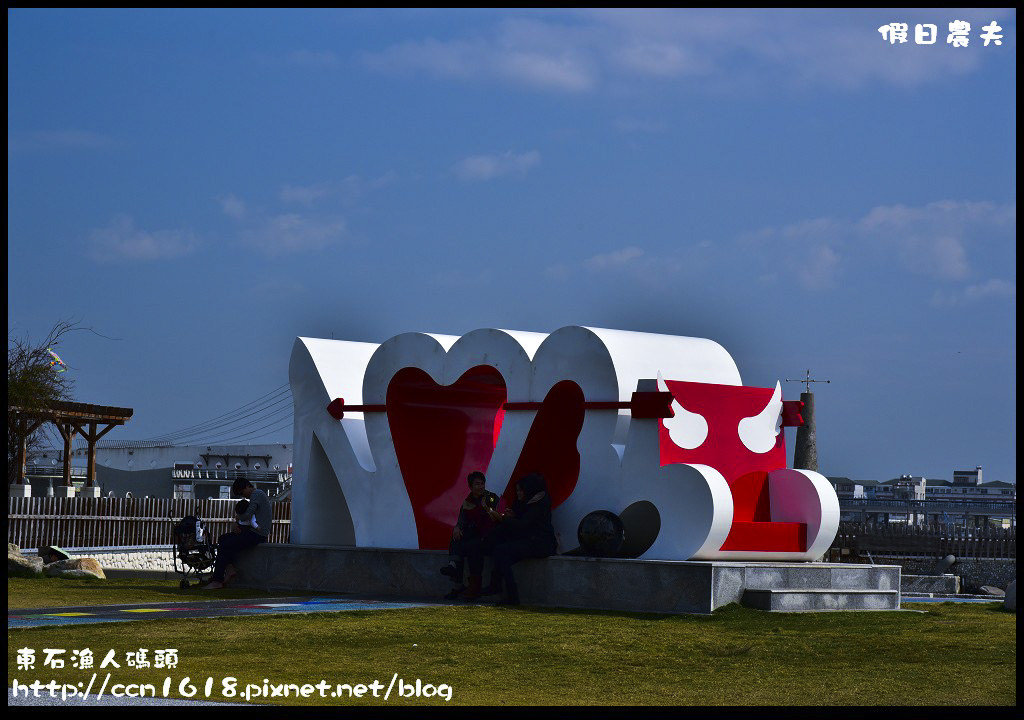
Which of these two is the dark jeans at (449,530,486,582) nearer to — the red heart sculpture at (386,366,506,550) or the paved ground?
the paved ground

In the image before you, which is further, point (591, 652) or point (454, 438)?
point (454, 438)

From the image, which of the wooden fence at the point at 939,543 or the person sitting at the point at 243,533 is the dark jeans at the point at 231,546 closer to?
the person sitting at the point at 243,533

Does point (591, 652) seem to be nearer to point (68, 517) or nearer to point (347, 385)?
point (347, 385)

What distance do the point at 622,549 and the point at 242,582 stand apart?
480cm

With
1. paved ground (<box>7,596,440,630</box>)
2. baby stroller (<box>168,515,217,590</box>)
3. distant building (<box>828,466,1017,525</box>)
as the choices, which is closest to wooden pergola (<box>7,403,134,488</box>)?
baby stroller (<box>168,515,217,590</box>)

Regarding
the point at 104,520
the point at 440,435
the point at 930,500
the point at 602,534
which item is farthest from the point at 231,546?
the point at 930,500

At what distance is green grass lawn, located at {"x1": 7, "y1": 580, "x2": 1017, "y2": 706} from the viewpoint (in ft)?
30.8

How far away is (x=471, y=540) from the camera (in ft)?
51.1

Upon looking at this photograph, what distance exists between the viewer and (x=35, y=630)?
11375mm

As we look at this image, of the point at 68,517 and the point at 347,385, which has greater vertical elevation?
the point at 347,385

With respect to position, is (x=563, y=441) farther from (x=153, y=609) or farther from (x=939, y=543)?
(x=939, y=543)

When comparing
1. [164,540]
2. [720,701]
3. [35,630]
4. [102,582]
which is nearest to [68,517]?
[164,540]

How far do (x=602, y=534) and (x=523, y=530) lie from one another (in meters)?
0.85

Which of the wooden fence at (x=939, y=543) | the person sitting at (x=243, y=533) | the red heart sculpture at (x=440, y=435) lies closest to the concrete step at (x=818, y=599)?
the red heart sculpture at (x=440, y=435)
